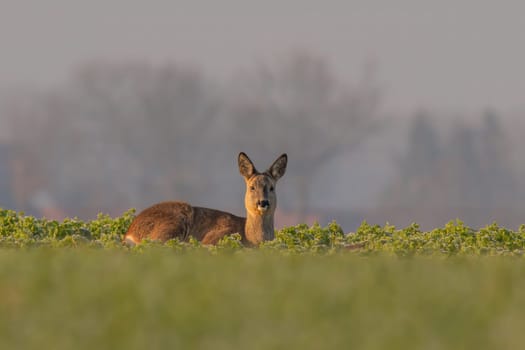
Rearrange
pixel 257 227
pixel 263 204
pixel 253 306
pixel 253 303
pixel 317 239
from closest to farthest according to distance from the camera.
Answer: pixel 253 306, pixel 253 303, pixel 263 204, pixel 257 227, pixel 317 239

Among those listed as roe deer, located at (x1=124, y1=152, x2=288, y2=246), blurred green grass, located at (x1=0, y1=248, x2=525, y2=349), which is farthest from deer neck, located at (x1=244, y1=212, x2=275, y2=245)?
blurred green grass, located at (x1=0, y1=248, x2=525, y2=349)

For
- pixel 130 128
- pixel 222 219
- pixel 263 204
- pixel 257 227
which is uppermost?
pixel 130 128

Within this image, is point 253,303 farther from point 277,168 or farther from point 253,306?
point 277,168

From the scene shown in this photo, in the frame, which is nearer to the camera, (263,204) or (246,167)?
(263,204)

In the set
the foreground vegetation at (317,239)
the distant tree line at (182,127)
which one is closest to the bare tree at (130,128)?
the distant tree line at (182,127)

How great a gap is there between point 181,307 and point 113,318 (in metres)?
0.57

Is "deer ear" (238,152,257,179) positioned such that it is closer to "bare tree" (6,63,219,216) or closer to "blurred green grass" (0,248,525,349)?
"blurred green grass" (0,248,525,349)

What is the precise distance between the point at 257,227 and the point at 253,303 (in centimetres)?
962

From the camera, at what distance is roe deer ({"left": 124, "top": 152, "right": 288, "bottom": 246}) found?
17.4 meters

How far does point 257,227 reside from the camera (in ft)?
57.7

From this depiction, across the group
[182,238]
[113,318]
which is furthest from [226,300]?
[182,238]

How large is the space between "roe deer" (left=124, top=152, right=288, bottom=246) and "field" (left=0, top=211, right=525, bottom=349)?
20.2ft

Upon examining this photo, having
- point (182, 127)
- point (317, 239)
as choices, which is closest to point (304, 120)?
point (182, 127)

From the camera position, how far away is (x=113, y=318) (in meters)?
7.58
